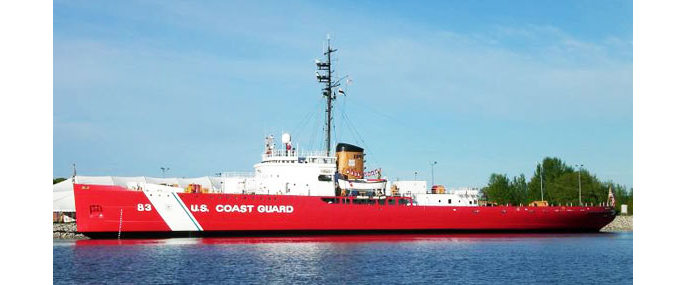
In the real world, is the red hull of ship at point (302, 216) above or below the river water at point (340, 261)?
above

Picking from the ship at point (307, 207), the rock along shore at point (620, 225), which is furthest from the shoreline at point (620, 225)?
the ship at point (307, 207)

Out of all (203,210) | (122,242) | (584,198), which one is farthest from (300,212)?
(584,198)

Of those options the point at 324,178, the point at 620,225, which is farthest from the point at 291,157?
the point at 620,225

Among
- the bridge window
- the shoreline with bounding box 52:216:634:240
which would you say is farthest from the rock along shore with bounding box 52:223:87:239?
the bridge window

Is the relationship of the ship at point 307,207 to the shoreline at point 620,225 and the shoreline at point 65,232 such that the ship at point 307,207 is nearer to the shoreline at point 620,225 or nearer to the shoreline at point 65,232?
the shoreline at point 65,232

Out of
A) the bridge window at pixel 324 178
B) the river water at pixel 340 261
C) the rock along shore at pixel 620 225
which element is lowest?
the rock along shore at pixel 620 225

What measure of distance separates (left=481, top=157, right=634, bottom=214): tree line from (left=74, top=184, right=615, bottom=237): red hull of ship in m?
20.5

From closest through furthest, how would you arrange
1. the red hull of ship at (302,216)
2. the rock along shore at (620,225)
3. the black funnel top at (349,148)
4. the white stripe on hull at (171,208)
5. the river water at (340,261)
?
the river water at (340,261)
the red hull of ship at (302,216)
the white stripe on hull at (171,208)
the black funnel top at (349,148)
the rock along shore at (620,225)

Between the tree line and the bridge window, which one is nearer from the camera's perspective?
the bridge window

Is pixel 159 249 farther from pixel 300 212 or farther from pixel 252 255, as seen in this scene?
pixel 300 212

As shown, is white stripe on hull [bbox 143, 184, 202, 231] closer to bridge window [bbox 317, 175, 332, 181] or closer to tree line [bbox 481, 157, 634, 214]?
bridge window [bbox 317, 175, 332, 181]

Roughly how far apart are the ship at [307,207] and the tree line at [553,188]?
21533 mm

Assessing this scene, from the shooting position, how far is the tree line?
68.6 m

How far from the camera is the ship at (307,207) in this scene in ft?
119
